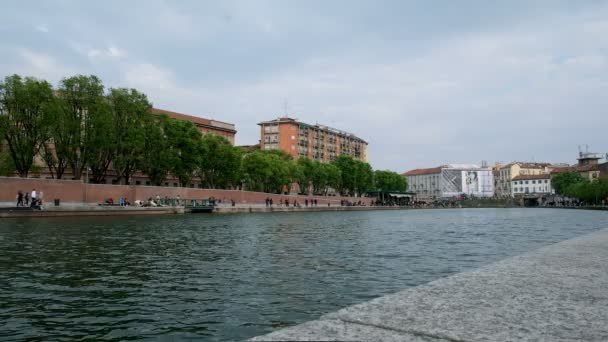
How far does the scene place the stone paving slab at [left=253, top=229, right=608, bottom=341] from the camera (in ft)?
10.3

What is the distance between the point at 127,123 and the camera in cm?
6131

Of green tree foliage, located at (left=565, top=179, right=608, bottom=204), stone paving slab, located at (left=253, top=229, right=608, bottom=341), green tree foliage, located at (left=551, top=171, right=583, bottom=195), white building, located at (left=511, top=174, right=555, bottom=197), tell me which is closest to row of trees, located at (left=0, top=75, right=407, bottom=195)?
stone paving slab, located at (left=253, top=229, right=608, bottom=341)

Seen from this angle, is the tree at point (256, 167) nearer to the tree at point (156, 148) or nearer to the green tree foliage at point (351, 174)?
the tree at point (156, 148)

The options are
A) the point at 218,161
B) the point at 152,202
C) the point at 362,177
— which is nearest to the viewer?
the point at 152,202

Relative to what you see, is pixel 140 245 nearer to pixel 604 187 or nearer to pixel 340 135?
pixel 604 187

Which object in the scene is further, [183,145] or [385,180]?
[385,180]

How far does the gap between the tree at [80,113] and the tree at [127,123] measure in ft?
9.62

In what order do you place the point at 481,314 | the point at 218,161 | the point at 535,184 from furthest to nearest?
1. the point at 535,184
2. the point at 218,161
3. the point at 481,314

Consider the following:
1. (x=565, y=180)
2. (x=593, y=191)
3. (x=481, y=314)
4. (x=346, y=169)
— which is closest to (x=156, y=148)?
(x=481, y=314)

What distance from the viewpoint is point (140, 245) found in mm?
18000

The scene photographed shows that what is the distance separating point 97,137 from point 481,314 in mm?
57451

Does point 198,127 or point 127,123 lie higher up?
point 198,127

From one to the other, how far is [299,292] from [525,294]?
5095 mm

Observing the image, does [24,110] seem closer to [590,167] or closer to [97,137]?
[97,137]
